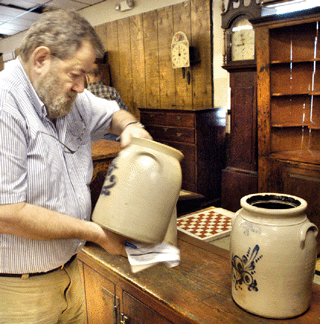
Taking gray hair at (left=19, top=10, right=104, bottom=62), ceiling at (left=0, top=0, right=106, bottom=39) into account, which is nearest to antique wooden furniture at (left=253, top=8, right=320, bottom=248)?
gray hair at (left=19, top=10, right=104, bottom=62)

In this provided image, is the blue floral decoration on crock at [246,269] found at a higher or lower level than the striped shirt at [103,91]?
lower

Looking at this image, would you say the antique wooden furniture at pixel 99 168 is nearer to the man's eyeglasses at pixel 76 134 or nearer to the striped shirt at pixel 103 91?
the man's eyeglasses at pixel 76 134

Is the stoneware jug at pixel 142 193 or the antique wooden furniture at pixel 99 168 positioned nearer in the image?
the stoneware jug at pixel 142 193

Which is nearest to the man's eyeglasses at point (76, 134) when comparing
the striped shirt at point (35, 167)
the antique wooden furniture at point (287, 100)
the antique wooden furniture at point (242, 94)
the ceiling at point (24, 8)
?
the striped shirt at point (35, 167)

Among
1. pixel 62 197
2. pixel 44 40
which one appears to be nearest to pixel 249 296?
pixel 62 197

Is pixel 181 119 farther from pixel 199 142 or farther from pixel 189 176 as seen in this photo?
pixel 189 176

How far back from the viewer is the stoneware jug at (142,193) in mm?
886

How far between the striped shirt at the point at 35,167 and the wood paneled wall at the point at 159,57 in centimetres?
361

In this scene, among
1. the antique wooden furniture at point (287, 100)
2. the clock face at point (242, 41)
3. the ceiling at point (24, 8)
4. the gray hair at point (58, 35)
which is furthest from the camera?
the ceiling at point (24, 8)

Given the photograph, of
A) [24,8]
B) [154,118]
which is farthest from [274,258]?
[24,8]

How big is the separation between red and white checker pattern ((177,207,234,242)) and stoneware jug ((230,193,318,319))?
81 centimetres

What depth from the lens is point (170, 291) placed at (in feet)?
3.91

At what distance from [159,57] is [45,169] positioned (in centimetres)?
444

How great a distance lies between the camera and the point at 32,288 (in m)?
1.18
